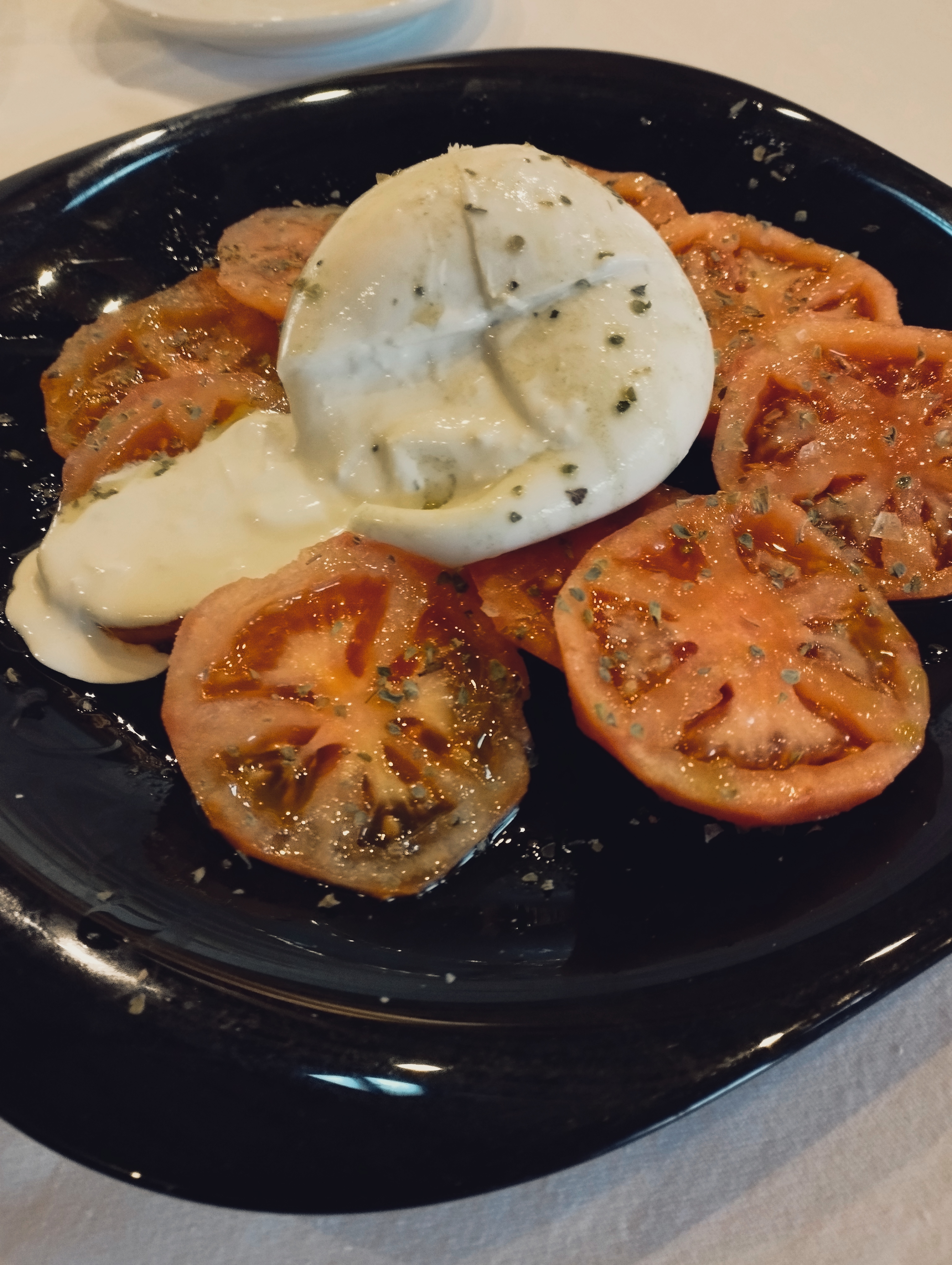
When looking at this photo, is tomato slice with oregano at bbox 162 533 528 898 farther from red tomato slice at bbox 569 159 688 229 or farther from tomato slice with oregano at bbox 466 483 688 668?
red tomato slice at bbox 569 159 688 229

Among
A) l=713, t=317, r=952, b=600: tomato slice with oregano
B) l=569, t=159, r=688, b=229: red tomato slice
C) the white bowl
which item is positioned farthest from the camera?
the white bowl

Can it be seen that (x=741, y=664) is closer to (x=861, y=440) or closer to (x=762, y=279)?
(x=861, y=440)

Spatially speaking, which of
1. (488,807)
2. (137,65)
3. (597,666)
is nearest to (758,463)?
(597,666)

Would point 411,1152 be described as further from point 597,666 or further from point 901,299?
point 901,299

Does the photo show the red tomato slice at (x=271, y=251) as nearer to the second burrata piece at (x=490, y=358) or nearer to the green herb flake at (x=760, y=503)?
the second burrata piece at (x=490, y=358)

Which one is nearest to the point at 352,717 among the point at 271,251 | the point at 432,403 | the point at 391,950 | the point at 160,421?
the point at 391,950

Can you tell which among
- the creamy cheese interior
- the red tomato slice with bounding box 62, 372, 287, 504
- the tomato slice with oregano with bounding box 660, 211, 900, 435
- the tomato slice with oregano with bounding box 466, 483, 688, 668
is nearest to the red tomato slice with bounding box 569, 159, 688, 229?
the tomato slice with oregano with bounding box 660, 211, 900, 435

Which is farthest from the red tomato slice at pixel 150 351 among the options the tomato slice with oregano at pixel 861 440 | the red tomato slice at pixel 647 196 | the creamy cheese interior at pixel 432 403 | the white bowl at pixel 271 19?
the white bowl at pixel 271 19
